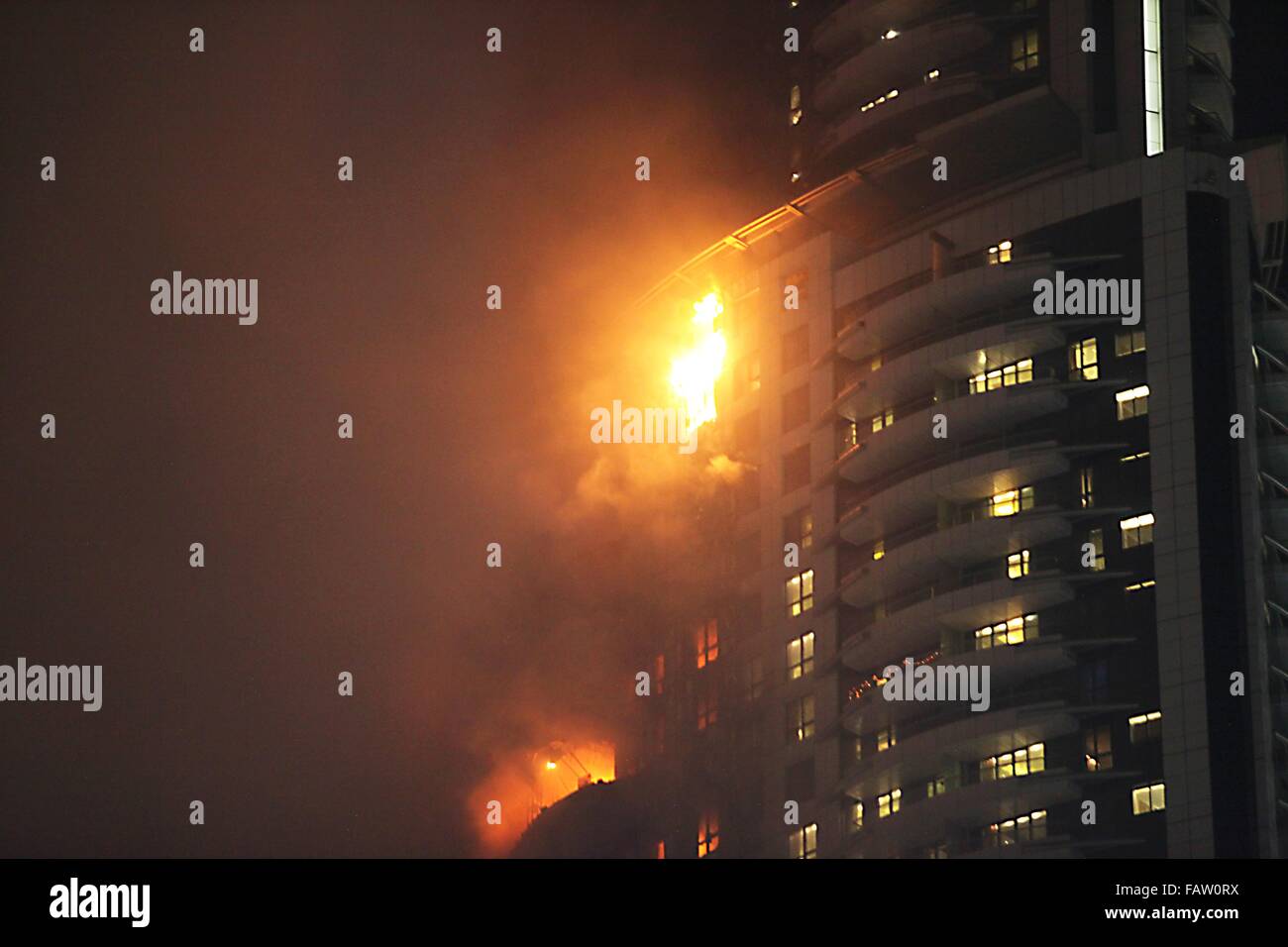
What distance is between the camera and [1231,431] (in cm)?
6925

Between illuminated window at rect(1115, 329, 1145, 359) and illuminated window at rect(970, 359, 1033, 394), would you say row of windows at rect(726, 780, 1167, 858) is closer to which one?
illuminated window at rect(970, 359, 1033, 394)

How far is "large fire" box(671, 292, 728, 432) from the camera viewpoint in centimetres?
8625

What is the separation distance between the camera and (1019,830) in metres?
64.6

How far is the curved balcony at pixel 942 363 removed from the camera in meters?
74.4

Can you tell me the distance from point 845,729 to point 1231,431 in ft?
59.2

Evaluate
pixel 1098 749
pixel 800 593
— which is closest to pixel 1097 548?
pixel 1098 749

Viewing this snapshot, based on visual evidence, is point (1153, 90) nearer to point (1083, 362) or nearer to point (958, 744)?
point (1083, 362)

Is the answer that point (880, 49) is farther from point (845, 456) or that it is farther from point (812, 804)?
point (812, 804)

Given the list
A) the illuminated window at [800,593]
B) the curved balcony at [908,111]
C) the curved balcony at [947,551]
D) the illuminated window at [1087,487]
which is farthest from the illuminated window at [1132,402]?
the curved balcony at [908,111]

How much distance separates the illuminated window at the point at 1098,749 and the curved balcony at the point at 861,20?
108ft

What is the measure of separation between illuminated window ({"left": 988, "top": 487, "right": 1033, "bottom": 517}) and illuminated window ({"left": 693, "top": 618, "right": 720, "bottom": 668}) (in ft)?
52.7
